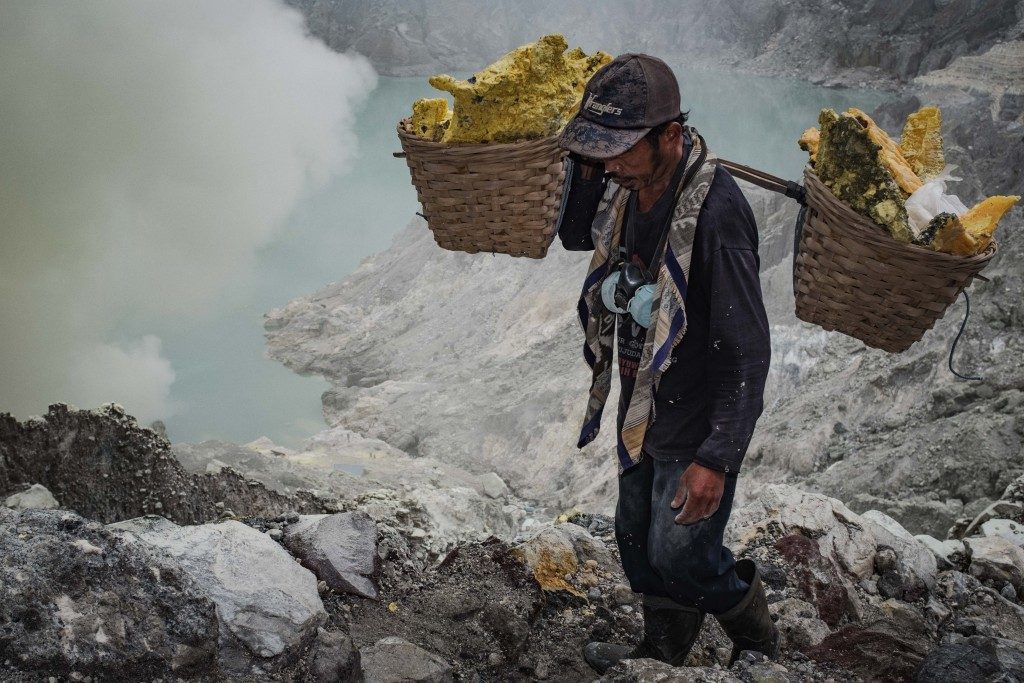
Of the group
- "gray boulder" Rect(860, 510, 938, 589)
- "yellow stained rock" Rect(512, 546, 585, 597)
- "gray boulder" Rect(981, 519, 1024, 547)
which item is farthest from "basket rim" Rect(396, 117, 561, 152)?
"gray boulder" Rect(981, 519, 1024, 547)

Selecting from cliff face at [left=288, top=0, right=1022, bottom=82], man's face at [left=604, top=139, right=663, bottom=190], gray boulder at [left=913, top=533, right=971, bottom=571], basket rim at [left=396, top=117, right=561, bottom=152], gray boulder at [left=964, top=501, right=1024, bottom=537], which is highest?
cliff face at [left=288, top=0, right=1022, bottom=82]

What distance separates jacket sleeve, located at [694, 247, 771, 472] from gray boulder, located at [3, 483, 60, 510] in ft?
6.75

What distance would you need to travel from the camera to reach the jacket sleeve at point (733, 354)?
4.88 feet

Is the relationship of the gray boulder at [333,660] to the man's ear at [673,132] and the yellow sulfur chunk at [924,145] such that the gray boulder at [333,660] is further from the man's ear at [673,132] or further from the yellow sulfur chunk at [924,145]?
the yellow sulfur chunk at [924,145]

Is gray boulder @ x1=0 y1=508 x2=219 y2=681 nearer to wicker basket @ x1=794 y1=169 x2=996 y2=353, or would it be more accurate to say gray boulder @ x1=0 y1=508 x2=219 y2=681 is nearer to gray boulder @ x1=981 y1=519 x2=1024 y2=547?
wicker basket @ x1=794 y1=169 x2=996 y2=353

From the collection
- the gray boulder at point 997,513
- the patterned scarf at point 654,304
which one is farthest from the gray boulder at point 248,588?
the gray boulder at point 997,513

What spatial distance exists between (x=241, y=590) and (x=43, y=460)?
1.41 metres

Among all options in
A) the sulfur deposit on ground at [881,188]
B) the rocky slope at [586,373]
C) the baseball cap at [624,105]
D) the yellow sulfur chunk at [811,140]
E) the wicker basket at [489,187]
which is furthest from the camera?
the rocky slope at [586,373]

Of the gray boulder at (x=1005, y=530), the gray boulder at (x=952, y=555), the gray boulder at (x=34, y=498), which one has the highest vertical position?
the gray boulder at (x=34, y=498)

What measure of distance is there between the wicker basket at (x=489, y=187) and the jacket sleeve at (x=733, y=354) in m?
0.43

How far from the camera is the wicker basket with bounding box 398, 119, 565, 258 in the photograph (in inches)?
67.2

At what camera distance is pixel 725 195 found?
59.4 inches

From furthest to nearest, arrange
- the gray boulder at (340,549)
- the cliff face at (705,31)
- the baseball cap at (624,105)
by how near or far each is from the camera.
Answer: the cliff face at (705,31) < the gray boulder at (340,549) < the baseball cap at (624,105)

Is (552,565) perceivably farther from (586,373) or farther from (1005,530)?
(586,373)
